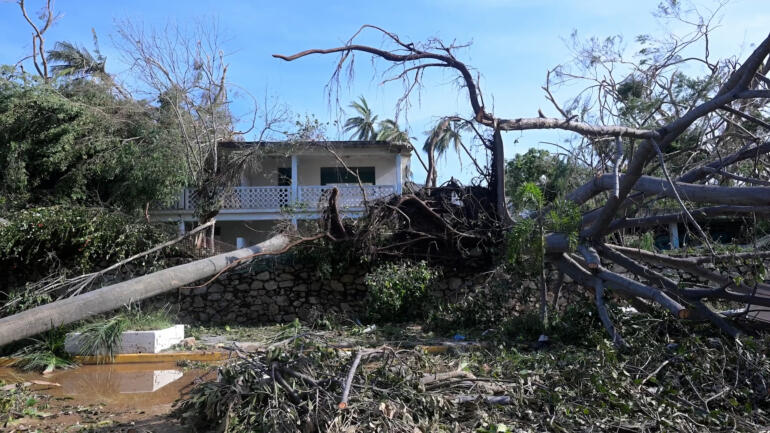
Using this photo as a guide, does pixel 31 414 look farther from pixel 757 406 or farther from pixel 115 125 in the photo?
pixel 115 125

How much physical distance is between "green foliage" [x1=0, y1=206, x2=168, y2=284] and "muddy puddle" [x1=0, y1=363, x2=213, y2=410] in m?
4.71

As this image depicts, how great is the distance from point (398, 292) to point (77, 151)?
37.5 ft

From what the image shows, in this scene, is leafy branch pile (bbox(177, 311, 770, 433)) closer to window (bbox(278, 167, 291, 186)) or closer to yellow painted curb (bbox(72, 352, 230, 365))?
yellow painted curb (bbox(72, 352, 230, 365))

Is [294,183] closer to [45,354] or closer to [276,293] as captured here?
[276,293]

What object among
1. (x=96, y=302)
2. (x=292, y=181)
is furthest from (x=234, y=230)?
(x=96, y=302)

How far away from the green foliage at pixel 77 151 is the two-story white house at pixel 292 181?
1.66 meters

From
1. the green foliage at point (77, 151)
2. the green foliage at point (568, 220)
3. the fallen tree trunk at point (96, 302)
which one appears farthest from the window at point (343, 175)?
the green foliage at point (568, 220)

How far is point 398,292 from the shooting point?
436 inches

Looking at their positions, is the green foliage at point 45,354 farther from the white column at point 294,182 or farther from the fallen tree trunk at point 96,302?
the white column at point 294,182

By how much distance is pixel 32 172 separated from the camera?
1669 cm

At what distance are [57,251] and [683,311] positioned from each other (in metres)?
12.5

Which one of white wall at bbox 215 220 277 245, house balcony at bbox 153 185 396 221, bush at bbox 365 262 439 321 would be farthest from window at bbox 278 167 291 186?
bush at bbox 365 262 439 321

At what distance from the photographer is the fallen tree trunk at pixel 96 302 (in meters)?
7.13

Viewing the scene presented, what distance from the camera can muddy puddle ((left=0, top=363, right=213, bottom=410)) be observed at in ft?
20.7
